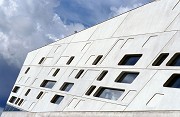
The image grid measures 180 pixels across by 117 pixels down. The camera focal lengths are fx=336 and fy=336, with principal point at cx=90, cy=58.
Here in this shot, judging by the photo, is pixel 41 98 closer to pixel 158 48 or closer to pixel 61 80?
pixel 61 80

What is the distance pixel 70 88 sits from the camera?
2803 cm

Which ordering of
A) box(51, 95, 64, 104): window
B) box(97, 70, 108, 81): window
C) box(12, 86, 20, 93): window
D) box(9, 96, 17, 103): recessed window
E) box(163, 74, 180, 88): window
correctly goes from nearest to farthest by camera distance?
box(163, 74, 180, 88): window → box(97, 70, 108, 81): window → box(51, 95, 64, 104): window → box(9, 96, 17, 103): recessed window → box(12, 86, 20, 93): window

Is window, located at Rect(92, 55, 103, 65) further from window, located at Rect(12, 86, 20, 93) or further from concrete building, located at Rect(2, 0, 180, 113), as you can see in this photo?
window, located at Rect(12, 86, 20, 93)

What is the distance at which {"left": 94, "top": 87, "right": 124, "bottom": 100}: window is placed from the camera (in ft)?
73.0

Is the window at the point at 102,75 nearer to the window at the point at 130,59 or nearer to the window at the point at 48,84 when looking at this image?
the window at the point at 130,59

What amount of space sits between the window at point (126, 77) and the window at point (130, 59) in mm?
899

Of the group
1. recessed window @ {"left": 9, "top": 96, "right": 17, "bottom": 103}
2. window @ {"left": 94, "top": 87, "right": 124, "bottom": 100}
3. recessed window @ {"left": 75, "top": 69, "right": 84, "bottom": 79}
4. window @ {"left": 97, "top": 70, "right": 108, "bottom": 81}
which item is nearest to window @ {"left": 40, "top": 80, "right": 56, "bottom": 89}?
recessed window @ {"left": 75, "top": 69, "right": 84, "bottom": 79}

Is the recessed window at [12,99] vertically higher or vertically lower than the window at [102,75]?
lower

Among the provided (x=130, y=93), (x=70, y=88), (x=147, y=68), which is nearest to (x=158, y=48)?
(x=147, y=68)

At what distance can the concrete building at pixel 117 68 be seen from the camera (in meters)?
19.6

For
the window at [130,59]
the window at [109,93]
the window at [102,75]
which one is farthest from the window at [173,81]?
the window at [102,75]

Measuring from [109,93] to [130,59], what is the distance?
2.86m

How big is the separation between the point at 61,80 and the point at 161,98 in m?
13.4

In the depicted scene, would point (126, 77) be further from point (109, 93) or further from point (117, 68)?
point (109, 93)
